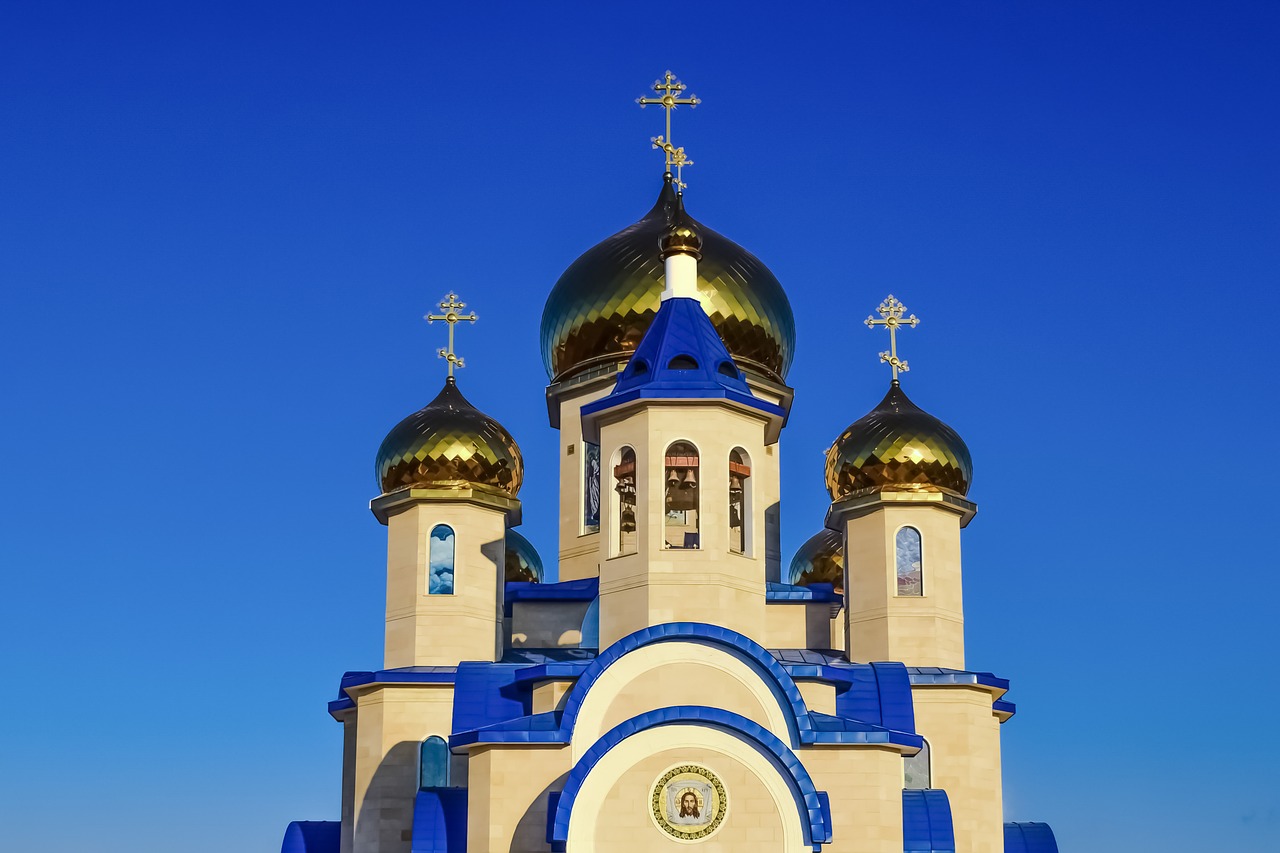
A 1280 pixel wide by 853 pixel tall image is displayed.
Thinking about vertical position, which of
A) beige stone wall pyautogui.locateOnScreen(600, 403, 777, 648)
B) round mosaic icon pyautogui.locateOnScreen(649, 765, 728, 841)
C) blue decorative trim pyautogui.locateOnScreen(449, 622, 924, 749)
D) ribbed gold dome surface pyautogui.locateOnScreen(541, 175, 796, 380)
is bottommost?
round mosaic icon pyautogui.locateOnScreen(649, 765, 728, 841)

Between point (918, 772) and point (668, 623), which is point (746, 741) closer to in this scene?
point (668, 623)

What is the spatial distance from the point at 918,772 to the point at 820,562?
19.5 ft

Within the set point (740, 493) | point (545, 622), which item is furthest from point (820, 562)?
point (740, 493)

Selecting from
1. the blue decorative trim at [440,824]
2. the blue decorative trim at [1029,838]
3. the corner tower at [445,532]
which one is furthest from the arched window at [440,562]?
the blue decorative trim at [1029,838]

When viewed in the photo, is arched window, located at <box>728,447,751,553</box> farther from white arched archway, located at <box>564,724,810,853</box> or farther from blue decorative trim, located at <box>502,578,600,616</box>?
blue decorative trim, located at <box>502,578,600,616</box>

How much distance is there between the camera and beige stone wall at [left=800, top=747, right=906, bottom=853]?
55.5ft

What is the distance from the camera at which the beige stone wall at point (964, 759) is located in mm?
19875

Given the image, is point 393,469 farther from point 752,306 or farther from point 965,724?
point 965,724

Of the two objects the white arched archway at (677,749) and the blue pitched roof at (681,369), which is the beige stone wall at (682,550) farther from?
the white arched archway at (677,749)

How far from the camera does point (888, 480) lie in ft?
69.3

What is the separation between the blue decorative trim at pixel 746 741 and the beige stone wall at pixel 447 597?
4527mm

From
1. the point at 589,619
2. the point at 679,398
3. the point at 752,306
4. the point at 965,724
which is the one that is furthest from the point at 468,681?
the point at 752,306

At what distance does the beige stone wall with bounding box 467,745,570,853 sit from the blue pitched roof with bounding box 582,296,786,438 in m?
3.46

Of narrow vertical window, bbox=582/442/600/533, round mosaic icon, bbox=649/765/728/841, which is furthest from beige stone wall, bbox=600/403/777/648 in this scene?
narrow vertical window, bbox=582/442/600/533
